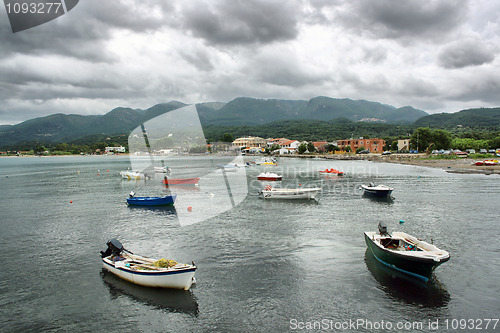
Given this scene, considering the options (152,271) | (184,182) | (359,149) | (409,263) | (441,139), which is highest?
(441,139)

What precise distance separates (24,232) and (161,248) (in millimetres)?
15543

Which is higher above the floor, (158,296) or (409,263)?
(409,263)

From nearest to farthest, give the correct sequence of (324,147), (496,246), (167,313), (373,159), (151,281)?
(167,313) < (151,281) < (496,246) < (373,159) < (324,147)

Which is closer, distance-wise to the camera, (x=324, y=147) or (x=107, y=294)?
(x=107, y=294)

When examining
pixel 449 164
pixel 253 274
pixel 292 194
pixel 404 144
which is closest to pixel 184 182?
pixel 292 194

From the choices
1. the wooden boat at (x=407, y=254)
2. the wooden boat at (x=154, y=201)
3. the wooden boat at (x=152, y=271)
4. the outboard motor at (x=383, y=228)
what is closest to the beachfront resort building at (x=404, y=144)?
the wooden boat at (x=154, y=201)

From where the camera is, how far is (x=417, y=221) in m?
29.4

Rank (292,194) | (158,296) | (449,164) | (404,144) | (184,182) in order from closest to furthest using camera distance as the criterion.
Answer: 1. (158,296)
2. (292,194)
3. (184,182)
4. (449,164)
5. (404,144)

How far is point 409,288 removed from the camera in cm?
1614

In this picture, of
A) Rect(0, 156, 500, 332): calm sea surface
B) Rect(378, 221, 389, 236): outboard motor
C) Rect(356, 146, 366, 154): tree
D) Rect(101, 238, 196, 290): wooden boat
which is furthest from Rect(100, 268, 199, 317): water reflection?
Rect(356, 146, 366, 154): tree

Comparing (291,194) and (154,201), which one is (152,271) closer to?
(154,201)

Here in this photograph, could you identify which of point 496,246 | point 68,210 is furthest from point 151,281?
point 68,210

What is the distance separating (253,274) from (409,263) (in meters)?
8.41

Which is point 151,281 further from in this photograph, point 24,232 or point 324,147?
point 324,147
